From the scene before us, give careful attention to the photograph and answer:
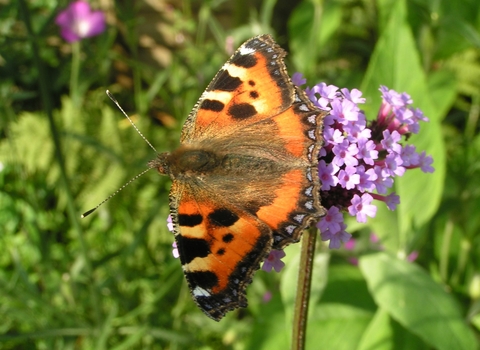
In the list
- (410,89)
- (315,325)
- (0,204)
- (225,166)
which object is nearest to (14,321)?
(0,204)

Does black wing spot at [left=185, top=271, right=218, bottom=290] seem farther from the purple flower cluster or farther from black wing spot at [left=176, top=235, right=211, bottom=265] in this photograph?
the purple flower cluster

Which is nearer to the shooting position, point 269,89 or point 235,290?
point 235,290

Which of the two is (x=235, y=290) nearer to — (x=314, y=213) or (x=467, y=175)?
(x=314, y=213)

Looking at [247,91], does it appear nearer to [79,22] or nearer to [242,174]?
[242,174]

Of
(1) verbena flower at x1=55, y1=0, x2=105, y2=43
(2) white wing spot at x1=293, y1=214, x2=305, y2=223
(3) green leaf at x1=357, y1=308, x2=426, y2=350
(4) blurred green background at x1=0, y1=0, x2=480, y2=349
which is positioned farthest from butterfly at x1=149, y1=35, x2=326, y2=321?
(1) verbena flower at x1=55, y1=0, x2=105, y2=43

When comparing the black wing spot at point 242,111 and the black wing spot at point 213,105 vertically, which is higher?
the black wing spot at point 213,105

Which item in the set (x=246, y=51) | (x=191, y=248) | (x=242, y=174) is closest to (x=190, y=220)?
(x=191, y=248)

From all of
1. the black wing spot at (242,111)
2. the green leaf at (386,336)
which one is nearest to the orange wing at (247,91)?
the black wing spot at (242,111)

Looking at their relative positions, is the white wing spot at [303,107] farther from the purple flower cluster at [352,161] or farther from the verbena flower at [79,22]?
the verbena flower at [79,22]
